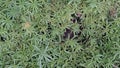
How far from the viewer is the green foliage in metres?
2.22

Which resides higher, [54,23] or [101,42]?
[54,23]

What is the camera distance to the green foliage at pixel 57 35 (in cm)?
222

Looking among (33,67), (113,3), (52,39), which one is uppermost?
(113,3)

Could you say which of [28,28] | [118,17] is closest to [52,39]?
[28,28]

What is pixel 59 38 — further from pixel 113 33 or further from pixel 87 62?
pixel 113 33

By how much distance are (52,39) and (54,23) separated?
0.40ft

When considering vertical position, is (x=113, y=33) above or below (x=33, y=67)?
above

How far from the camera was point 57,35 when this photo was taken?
2.27 meters

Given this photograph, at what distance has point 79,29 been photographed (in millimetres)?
2314

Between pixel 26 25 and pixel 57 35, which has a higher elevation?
pixel 26 25

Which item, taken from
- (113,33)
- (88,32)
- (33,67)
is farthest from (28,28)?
(113,33)

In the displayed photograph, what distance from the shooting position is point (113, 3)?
2.35 meters

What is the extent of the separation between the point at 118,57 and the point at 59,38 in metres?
0.47

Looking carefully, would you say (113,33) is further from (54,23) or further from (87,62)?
(54,23)
